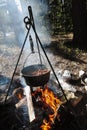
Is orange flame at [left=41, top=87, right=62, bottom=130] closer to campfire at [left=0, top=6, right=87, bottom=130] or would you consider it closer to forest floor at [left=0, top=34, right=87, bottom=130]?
campfire at [left=0, top=6, right=87, bottom=130]

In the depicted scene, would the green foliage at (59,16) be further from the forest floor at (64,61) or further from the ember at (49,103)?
the ember at (49,103)

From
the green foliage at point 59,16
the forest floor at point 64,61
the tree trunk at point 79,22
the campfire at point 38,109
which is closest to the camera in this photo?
the campfire at point 38,109

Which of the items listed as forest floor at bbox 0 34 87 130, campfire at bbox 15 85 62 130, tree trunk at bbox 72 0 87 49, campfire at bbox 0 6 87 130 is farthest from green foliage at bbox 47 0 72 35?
campfire at bbox 0 6 87 130

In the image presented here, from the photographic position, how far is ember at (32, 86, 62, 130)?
5886mm

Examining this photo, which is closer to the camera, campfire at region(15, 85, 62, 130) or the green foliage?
campfire at region(15, 85, 62, 130)

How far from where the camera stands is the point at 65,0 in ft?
48.5

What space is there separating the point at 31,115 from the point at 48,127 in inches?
21.2

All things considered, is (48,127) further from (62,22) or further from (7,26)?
(7,26)

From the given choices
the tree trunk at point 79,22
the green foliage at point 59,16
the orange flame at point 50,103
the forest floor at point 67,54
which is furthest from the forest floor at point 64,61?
the green foliage at point 59,16

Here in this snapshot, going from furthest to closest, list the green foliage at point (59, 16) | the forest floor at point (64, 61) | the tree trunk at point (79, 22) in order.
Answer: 1. the green foliage at point (59, 16)
2. the tree trunk at point (79, 22)
3. the forest floor at point (64, 61)

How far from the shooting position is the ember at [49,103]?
589 cm

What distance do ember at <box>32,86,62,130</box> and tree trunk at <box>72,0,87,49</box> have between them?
5.98 meters

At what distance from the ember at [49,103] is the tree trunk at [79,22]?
235 inches

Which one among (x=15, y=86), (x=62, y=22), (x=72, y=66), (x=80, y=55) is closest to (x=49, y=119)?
(x=15, y=86)
